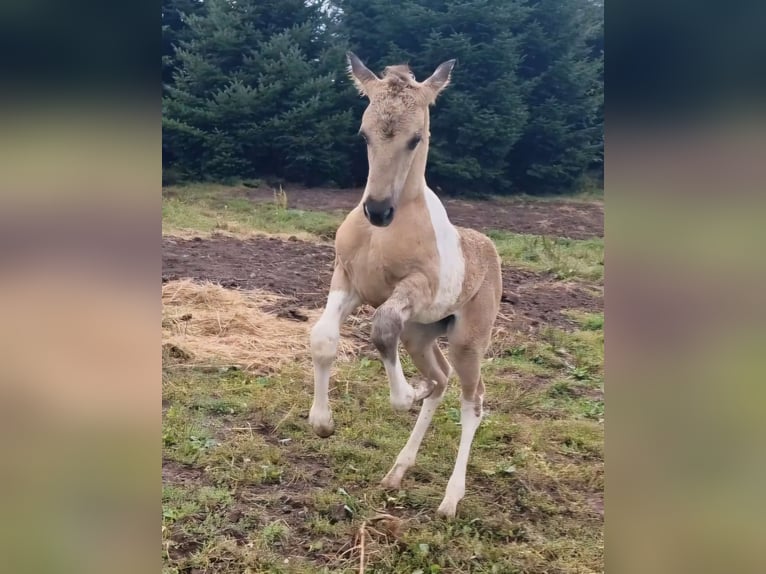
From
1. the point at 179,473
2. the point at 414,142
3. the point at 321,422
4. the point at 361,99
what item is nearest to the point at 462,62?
the point at 361,99

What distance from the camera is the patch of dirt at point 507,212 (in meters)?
5.08

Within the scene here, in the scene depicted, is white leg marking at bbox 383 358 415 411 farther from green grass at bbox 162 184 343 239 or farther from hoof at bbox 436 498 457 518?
green grass at bbox 162 184 343 239

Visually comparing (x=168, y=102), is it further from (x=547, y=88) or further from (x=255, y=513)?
(x=255, y=513)

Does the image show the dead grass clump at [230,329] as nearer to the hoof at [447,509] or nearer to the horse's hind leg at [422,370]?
the horse's hind leg at [422,370]

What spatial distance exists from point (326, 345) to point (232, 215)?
4.90 meters

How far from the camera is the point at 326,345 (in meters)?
2.47

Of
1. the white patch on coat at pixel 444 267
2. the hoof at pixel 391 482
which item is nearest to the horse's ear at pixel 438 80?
the white patch on coat at pixel 444 267

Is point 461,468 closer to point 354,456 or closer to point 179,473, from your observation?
point 354,456

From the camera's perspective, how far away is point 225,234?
22.6 feet

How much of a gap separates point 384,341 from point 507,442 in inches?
69.3

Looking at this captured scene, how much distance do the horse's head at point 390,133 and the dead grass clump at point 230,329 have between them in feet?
8.08

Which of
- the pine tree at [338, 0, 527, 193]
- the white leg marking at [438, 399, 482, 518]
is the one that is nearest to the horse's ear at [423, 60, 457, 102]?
the white leg marking at [438, 399, 482, 518]

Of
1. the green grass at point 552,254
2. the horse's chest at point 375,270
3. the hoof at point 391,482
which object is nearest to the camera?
the horse's chest at point 375,270
